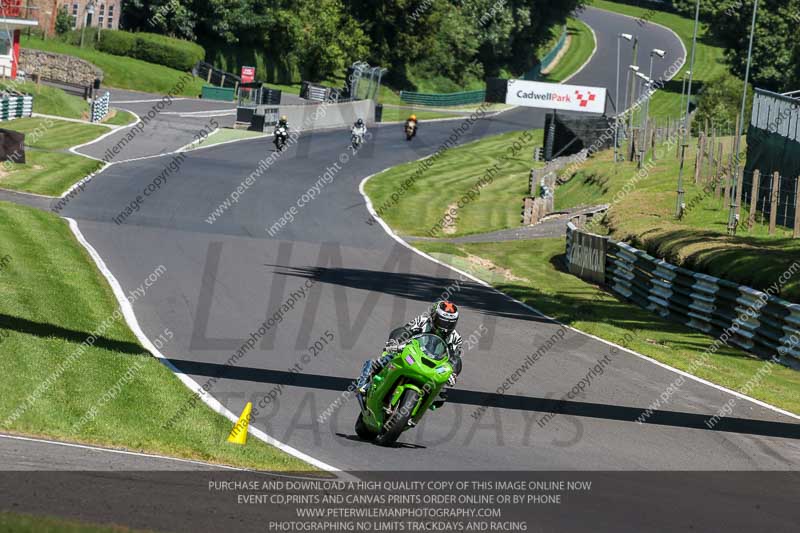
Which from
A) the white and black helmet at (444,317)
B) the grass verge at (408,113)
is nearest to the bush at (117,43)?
the grass verge at (408,113)

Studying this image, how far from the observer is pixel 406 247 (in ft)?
109

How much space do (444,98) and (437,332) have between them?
84101 mm

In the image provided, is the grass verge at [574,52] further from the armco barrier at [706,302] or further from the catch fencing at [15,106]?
the armco barrier at [706,302]

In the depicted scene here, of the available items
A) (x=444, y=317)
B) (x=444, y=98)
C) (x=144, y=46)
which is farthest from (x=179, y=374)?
(x=444, y=98)

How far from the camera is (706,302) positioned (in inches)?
924

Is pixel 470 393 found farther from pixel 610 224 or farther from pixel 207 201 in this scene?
pixel 207 201

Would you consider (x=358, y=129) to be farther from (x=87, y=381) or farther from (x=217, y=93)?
(x=87, y=381)

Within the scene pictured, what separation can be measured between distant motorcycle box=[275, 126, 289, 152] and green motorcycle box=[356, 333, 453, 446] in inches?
1650

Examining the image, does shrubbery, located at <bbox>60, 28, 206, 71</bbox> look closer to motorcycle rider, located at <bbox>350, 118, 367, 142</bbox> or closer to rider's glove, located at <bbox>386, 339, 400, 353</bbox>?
motorcycle rider, located at <bbox>350, 118, 367, 142</bbox>

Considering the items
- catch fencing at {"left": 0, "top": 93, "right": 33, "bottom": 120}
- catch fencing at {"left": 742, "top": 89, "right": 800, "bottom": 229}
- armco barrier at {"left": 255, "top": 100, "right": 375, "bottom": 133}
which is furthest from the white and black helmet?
armco barrier at {"left": 255, "top": 100, "right": 375, "bottom": 133}

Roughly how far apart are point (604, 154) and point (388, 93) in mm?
41681

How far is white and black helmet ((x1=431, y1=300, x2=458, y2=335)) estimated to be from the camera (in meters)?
12.3

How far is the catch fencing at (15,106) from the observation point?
49572 millimetres

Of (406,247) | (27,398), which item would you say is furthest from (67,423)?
(406,247)
